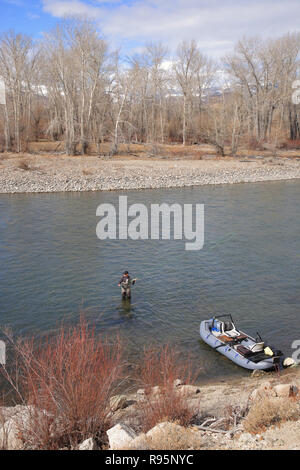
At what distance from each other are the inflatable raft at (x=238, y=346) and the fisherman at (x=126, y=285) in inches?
119

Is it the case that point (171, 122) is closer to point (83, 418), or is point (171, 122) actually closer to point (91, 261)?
point (91, 261)

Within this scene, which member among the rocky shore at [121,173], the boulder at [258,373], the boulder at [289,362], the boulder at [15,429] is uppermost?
the rocky shore at [121,173]

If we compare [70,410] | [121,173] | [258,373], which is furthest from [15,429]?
[121,173]

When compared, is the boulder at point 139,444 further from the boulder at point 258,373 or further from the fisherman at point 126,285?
the fisherman at point 126,285

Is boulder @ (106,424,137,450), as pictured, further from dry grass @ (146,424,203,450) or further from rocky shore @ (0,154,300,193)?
rocky shore @ (0,154,300,193)

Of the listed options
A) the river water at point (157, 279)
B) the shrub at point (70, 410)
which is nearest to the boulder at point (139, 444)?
the shrub at point (70, 410)

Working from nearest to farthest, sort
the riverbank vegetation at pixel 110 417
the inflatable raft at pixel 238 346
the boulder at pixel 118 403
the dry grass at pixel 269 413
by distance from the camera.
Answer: the riverbank vegetation at pixel 110 417 < the dry grass at pixel 269 413 < the boulder at pixel 118 403 < the inflatable raft at pixel 238 346

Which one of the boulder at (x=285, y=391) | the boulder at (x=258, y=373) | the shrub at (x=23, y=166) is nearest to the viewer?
the boulder at (x=285, y=391)

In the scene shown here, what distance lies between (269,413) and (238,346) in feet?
14.1

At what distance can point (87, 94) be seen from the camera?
5150 centimetres

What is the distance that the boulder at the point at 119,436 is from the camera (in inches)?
247

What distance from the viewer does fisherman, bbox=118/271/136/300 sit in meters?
14.5

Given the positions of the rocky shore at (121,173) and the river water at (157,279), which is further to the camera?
the rocky shore at (121,173)

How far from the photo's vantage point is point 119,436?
251 inches
